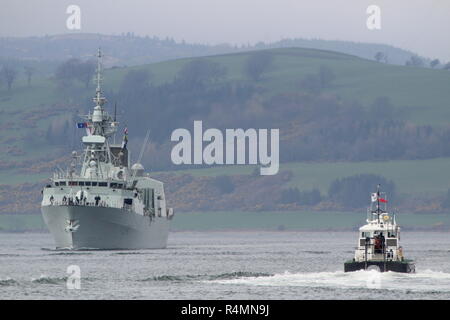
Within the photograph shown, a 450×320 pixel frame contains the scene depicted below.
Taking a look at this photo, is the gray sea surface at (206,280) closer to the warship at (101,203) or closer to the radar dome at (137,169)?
the warship at (101,203)

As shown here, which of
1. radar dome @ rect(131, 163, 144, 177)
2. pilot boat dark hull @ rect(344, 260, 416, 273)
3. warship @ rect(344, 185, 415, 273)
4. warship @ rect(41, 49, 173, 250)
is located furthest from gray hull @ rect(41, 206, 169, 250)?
pilot boat dark hull @ rect(344, 260, 416, 273)

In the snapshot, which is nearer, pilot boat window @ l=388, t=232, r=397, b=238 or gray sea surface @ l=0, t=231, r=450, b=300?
gray sea surface @ l=0, t=231, r=450, b=300

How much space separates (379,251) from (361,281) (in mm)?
6737

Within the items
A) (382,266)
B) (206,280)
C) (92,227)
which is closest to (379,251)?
(382,266)

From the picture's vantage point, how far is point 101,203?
15062cm

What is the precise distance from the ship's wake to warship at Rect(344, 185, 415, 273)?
718 mm

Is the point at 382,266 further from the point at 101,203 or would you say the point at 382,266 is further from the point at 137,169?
the point at 137,169

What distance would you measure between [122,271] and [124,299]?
26660 mm

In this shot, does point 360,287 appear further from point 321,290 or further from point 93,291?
point 93,291

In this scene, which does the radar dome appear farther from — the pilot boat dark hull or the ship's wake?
the pilot boat dark hull

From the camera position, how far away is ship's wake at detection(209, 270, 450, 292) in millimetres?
90250

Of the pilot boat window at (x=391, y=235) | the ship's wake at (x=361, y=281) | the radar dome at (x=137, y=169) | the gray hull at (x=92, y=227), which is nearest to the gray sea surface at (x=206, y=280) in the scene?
the ship's wake at (x=361, y=281)
